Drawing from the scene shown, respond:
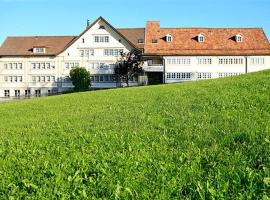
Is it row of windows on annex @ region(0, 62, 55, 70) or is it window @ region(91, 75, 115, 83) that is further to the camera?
row of windows on annex @ region(0, 62, 55, 70)

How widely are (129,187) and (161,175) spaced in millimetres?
526

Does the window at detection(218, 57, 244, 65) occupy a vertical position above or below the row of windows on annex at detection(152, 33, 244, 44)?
below

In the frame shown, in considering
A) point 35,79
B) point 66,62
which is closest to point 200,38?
point 66,62

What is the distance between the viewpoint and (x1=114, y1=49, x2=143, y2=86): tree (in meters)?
64.1

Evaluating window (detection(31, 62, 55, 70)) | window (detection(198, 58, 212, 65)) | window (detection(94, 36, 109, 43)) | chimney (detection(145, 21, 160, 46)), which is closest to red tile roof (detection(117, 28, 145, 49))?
chimney (detection(145, 21, 160, 46))

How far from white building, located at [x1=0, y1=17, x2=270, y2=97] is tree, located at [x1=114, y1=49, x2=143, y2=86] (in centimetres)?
138

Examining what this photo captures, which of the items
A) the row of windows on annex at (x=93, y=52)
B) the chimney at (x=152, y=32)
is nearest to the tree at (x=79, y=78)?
the row of windows on annex at (x=93, y=52)

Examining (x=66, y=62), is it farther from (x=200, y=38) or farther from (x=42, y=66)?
(x=200, y=38)

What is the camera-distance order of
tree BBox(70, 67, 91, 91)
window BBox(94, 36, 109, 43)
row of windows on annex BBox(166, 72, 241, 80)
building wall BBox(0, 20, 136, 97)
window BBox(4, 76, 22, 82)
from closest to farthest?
tree BBox(70, 67, 91, 91), row of windows on annex BBox(166, 72, 241, 80), building wall BBox(0, 20, 136, 97), window BBox(94, 36, 109, 43), window BBox(4, 76, 22, 82)

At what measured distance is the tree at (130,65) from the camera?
2525 inches

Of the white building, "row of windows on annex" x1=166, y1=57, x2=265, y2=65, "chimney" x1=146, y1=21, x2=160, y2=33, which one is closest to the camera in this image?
"row of windows on annex" x1=166, y1=57, x2=265, y2=65

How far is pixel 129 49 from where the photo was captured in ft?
226

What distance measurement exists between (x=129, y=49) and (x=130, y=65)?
565 cm

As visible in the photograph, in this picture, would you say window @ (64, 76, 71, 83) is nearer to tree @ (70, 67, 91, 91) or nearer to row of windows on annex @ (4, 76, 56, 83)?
row of windows on annex @ (4, 76, 56, 83)
